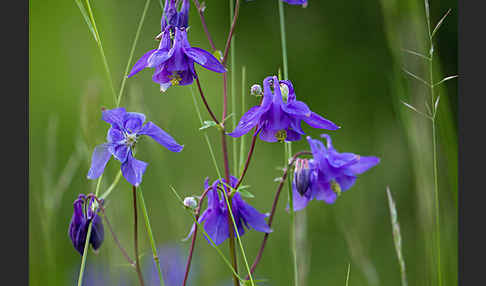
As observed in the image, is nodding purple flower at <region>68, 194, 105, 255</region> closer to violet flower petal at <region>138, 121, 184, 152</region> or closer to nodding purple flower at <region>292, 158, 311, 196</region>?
violet flower petal at <region>138, 121, 184, 152</region>

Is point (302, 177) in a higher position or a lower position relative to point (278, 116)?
lower

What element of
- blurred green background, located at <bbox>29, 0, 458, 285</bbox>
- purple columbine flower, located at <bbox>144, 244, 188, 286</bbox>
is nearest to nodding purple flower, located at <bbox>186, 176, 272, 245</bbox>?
purple columbine flower, located at <bbox>144, 244, 188, 286</bbox>

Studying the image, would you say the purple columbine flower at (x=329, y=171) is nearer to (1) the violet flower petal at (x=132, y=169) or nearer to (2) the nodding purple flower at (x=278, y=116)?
(2) the nodding purple flower at (x=278, y=116)

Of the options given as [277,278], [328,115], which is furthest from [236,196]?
[328,115]

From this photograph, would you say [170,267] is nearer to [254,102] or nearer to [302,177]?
[302,177]

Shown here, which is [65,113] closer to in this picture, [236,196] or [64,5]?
[64,5]

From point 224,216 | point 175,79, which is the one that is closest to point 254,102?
point 224,216
